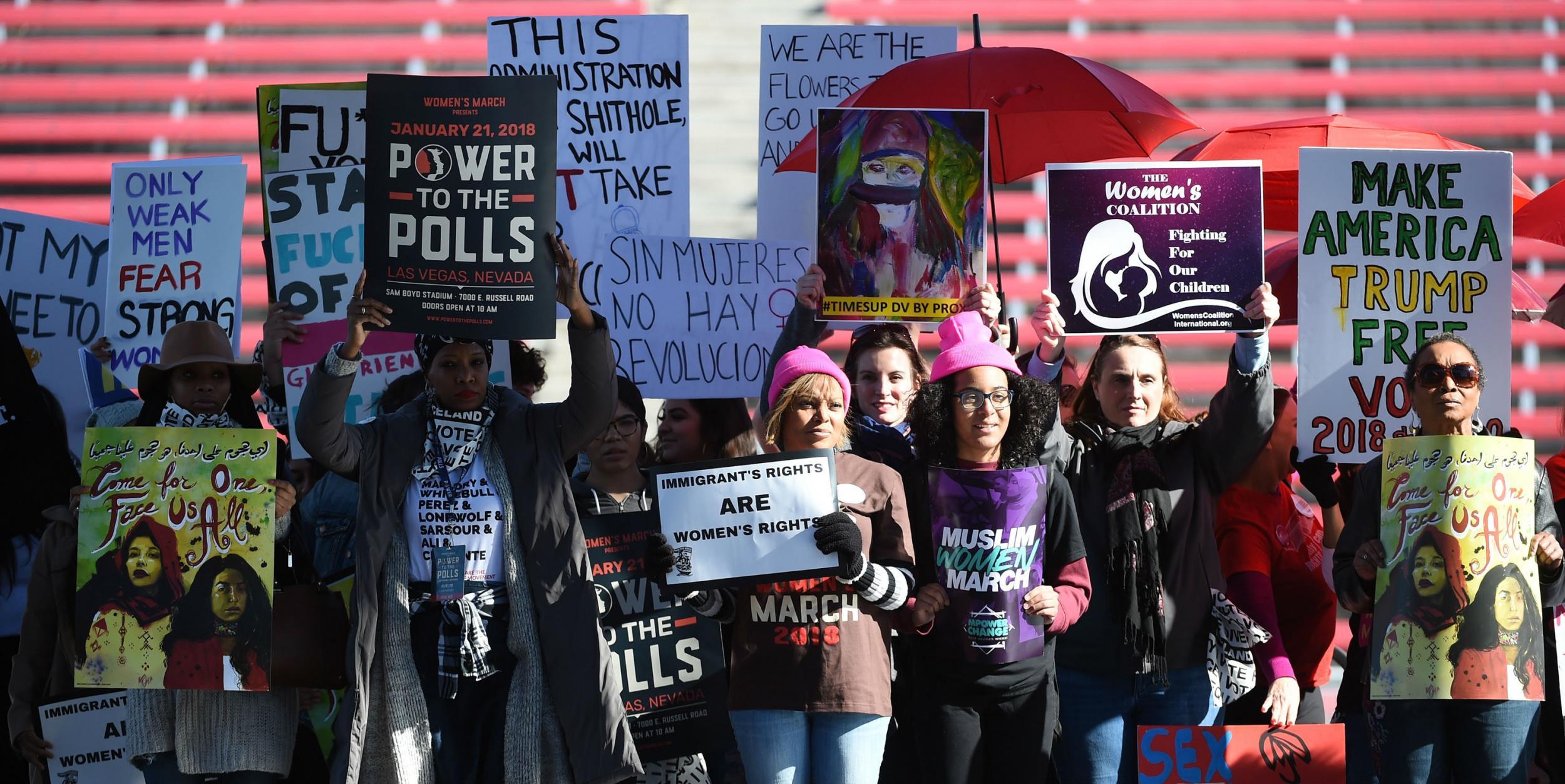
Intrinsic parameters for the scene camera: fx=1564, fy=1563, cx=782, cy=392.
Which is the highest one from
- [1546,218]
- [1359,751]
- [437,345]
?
[1546,218]

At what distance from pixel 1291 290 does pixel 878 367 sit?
2.19 meters

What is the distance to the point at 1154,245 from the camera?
4.50 meters

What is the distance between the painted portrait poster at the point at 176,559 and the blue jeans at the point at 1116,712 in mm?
2061

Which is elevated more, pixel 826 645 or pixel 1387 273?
pixel 1387 273

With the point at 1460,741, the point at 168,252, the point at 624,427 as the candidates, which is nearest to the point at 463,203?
the point at 624,427

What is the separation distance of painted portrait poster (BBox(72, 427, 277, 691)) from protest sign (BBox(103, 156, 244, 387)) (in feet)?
4.16

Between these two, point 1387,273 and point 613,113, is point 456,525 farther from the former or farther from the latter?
point 1387,273

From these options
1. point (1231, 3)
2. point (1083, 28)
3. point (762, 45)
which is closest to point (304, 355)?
point (762, 45)

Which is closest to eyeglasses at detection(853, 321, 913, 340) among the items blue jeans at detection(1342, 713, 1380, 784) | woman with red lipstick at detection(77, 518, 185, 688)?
blue jeans at detection(1342, 713, 1380, 784)

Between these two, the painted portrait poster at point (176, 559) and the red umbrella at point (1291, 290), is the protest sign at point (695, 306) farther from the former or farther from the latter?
the red umbrella at point (1291, 290)

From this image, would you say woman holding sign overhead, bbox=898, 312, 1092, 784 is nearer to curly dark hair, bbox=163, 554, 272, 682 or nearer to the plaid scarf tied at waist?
the plaid scarf tied at waist

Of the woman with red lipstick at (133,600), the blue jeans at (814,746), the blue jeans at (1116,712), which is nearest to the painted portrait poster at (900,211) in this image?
the blue jeans at (1116,712)

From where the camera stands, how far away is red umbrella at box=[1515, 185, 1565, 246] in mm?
5645

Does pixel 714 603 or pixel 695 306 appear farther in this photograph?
pixel 695 306
